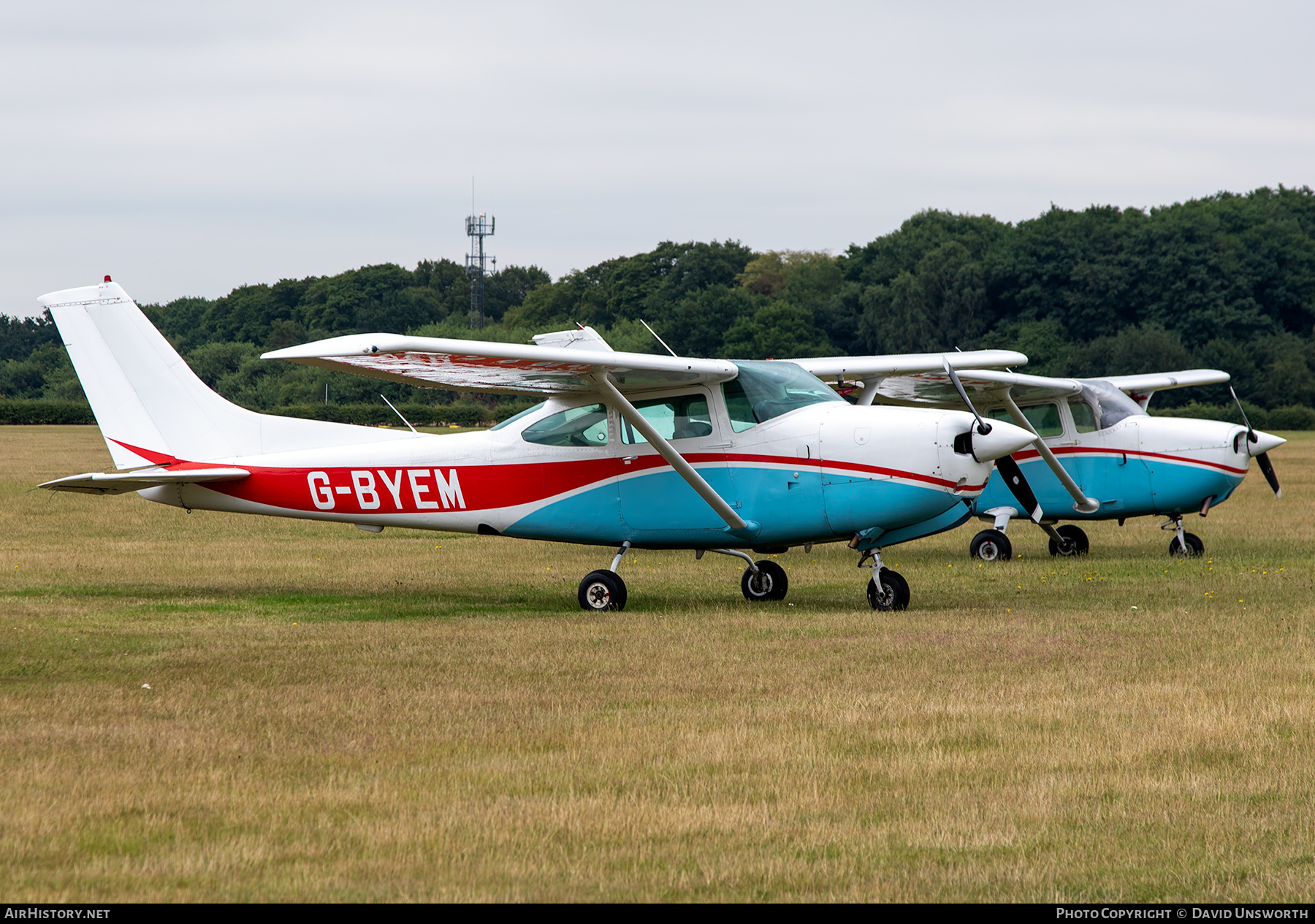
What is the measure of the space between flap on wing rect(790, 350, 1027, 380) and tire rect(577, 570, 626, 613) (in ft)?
17.6

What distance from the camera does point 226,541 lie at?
1827 cm

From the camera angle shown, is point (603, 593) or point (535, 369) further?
point (603, 593)

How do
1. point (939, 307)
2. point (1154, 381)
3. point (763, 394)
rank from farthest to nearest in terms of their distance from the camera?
point (939, 307), point (1154, 381), point (763, 394)

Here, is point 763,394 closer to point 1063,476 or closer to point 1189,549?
point 1063,476

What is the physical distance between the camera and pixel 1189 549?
16.6 meters

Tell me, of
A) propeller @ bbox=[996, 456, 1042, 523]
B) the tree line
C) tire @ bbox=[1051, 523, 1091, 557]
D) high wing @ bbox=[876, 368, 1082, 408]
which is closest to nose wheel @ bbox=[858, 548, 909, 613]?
propeller @ bbox=[996, 456, 1042, 523]

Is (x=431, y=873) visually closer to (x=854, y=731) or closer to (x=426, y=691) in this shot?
(x=854, y=731)

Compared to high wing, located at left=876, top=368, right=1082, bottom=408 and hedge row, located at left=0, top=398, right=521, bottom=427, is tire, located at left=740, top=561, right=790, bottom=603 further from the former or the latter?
hedge row, located at left=0, top=398, right=521, bottom=427

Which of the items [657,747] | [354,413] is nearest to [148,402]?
[657,747]

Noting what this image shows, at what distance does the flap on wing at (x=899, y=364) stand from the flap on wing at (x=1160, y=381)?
1.64 metres

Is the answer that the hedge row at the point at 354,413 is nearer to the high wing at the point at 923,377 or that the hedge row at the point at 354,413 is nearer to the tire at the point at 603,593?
the high wing at the point at 923,377

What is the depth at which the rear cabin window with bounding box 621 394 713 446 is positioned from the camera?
1203 cm

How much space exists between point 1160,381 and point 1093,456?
3.63m

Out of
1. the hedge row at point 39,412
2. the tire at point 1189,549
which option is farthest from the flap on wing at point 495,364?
the hedge row at point 39,412
